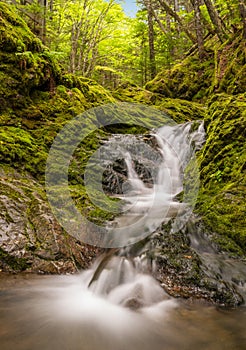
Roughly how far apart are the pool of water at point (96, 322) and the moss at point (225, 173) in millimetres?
1166

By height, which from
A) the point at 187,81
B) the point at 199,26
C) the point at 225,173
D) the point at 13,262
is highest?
the point at 199,26

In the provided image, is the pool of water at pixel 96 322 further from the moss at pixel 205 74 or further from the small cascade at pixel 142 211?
the moss at pixel 205 74

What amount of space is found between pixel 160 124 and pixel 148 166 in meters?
2.79

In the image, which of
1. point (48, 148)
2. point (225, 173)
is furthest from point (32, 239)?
point (225, 173)

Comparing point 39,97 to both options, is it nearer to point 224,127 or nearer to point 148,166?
point 148,166

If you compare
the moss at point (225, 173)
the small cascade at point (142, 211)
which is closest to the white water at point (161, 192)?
the small cascade at point (142, 211)

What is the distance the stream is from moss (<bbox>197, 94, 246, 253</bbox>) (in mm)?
382

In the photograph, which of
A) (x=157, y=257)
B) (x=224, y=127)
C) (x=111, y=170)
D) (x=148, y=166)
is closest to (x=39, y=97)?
(x=111, y=170)

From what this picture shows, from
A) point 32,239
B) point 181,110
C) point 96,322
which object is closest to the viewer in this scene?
point 96,322

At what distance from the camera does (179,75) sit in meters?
13.1

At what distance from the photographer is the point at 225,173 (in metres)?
4.40

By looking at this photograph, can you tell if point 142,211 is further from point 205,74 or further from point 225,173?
point 205,74

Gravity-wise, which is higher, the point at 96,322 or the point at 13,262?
the point at 13,262

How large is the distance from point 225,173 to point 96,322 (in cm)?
315
